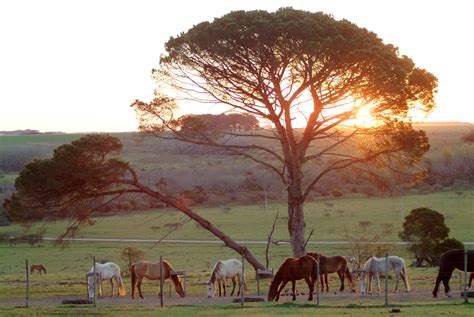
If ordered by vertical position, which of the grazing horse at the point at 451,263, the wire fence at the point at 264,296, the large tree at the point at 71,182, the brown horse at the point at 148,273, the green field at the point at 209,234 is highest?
the large tree at the point at 71,182

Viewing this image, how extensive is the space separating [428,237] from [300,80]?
12.8 meters

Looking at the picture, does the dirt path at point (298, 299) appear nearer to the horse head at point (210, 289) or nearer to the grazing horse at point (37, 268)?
the horse head at point (210, 289)

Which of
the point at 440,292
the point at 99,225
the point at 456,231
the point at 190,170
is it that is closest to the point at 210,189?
the point at 190,170

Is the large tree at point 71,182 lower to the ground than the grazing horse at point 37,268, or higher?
higher

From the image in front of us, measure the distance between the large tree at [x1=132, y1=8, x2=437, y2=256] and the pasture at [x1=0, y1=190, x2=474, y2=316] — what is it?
5.37 m

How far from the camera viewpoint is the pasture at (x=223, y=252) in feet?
83.7

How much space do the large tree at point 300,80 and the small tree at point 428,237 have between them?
731 centimetres

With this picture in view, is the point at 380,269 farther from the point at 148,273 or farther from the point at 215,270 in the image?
the point at 148,273

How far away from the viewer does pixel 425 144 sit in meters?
36.8

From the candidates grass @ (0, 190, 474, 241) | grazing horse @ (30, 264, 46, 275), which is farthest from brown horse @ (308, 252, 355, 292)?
grass @ (0, 190, 474, 241)

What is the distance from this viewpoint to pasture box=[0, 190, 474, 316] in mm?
25500

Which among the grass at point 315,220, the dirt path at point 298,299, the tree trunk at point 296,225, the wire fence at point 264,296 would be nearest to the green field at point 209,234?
the grass at point 315,220

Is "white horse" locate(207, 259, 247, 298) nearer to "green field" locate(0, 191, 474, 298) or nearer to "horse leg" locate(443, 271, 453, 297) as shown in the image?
"green field" locate(0, 191, 474, 298)

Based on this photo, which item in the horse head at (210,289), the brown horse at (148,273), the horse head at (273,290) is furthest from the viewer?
the brown horse at (148,273)
